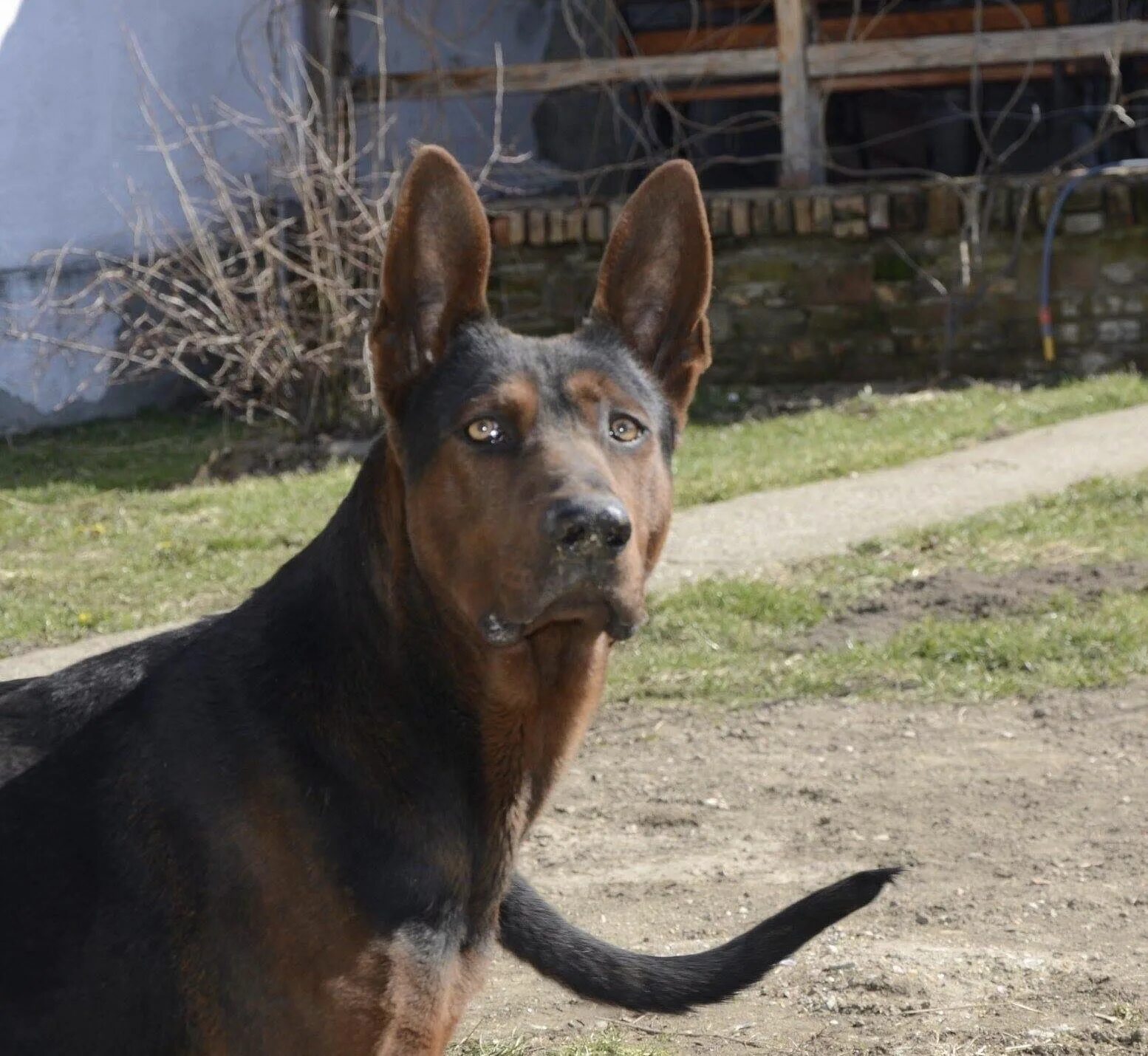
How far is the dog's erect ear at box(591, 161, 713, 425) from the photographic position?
359cm

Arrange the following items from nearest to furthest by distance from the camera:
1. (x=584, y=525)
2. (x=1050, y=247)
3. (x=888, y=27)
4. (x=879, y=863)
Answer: (x=584, y=525), (x=879, y=863), (x=1050, y=247), (x=888, y=27)

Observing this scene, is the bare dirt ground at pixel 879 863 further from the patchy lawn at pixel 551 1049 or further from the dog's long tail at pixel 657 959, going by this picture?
the dog's long tail at pixel 657 959

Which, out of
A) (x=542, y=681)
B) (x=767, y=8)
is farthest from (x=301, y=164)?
(x=542, y=681)

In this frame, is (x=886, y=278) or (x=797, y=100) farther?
(x=797, y=100)

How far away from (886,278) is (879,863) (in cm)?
A: 779

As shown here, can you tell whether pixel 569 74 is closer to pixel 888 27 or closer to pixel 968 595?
pixel 888 27

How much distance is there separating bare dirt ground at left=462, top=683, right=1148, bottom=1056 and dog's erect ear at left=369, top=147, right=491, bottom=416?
172 cm

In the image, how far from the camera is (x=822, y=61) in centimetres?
1252

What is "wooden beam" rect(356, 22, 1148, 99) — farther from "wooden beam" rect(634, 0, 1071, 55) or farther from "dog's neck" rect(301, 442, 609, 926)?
"dog's neck" rect(301, 442, 609, 926)

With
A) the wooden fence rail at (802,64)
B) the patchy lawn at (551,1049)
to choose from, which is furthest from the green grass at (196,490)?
the patchy lawn at (551,1049)

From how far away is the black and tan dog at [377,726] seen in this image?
299cm

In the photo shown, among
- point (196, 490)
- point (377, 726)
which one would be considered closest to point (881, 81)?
point (196, 490)

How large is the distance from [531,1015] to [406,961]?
1412 millimetres

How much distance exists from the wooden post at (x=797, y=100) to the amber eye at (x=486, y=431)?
968 centimetres
